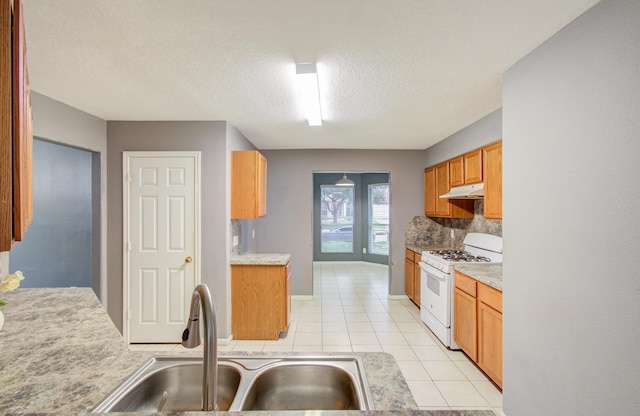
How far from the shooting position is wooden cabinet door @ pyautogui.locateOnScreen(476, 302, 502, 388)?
2439 millimetres

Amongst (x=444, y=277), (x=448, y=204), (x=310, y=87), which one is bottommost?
(x=444, y=277)

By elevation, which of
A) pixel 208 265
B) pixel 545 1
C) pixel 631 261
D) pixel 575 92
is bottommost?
pixel 208 265

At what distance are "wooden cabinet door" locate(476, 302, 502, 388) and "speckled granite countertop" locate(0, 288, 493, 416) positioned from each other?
1677 millimetres

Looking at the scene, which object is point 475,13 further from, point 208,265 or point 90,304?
A: point 208,265

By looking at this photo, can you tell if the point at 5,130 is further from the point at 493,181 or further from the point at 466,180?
the point at 466,180

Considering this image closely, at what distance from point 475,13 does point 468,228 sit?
11.0ft

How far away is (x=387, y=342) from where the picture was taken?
3.44 metres

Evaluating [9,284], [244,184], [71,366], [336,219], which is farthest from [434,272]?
[336,219]

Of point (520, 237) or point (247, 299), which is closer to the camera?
point (520, 237)

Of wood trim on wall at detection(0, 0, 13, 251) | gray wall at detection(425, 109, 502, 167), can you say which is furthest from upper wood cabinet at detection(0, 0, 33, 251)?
gray wall at detection(425, 109, 502, 167)

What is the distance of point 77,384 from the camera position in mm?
1048

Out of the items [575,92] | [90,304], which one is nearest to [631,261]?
[575,92]

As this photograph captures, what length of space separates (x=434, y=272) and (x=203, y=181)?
9.29 ft

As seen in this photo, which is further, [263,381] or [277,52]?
[277,52]
